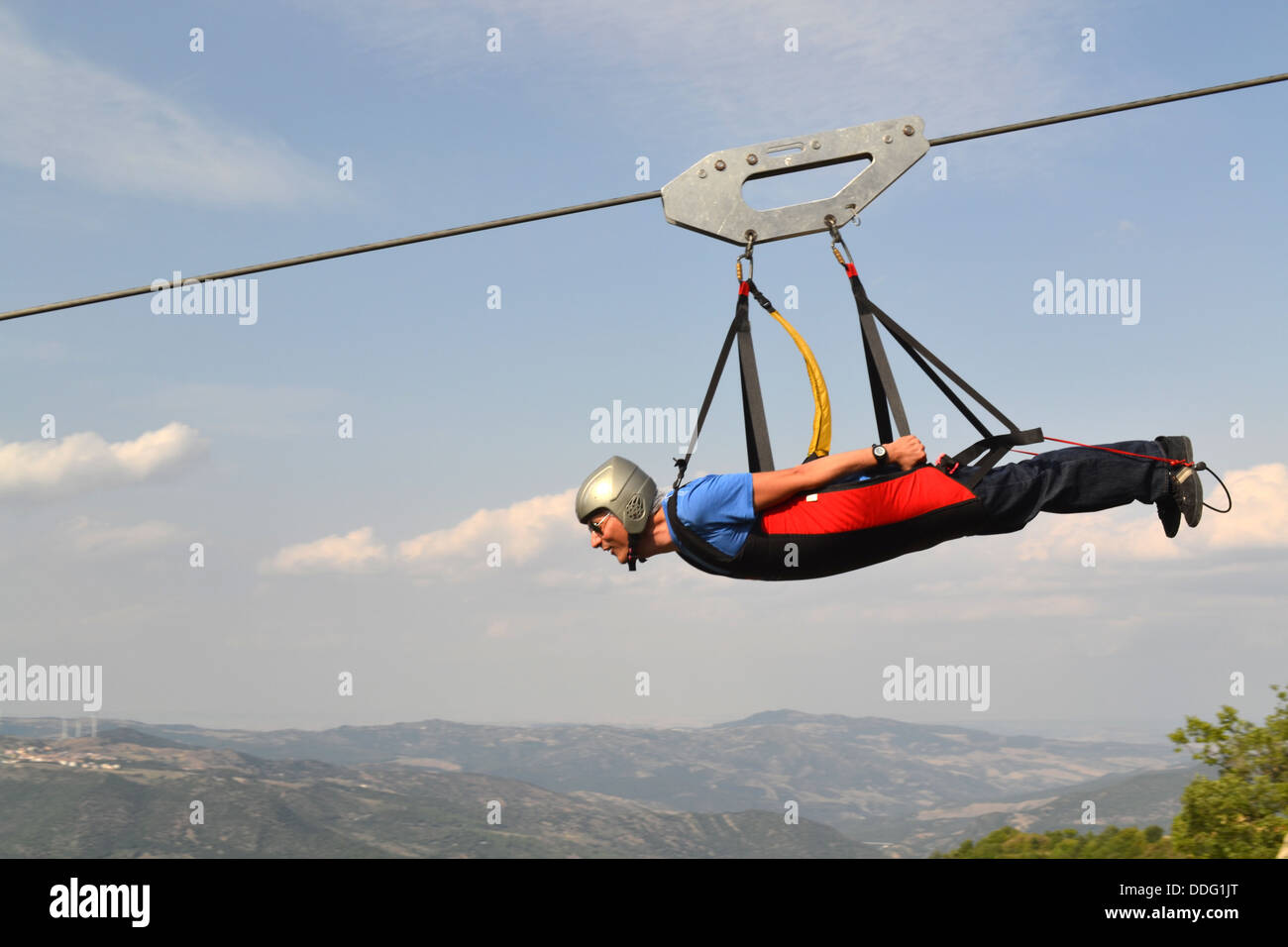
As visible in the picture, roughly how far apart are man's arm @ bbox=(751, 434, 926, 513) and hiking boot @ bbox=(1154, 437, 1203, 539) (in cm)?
224

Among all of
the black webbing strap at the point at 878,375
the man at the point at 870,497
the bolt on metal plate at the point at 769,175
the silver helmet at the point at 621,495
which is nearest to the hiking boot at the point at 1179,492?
the man at the point at 870,497

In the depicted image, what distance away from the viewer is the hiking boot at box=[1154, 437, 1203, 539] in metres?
8.34

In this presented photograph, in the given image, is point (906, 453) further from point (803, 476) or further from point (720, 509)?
point (720, 509)

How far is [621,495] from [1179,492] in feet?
13.2

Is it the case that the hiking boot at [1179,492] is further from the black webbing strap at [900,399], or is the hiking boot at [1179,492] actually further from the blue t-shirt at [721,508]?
the blue t-shirt at [721,508]

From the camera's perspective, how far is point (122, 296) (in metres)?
9.70

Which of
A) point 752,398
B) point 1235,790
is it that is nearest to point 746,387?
point 752,398

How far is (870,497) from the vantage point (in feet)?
27.1
